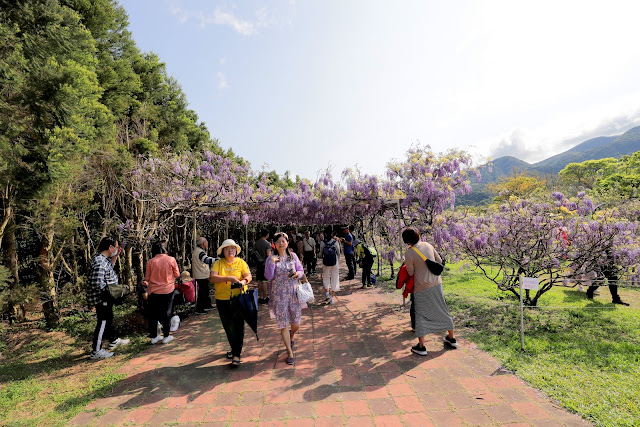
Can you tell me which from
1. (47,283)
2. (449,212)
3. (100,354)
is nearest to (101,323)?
(100,354)

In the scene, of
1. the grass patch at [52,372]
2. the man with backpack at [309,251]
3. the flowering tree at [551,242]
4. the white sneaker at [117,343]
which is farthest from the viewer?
the man with backpack at [309,251]

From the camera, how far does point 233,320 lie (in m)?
3.57

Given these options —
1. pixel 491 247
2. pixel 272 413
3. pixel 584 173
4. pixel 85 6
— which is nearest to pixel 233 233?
pixel 85 6

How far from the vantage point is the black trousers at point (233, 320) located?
11.6 ft

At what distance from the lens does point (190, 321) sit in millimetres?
5586

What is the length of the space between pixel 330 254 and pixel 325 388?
3.50 metres

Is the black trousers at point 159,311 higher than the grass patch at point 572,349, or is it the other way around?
the black trousers at point 159,311

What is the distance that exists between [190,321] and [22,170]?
137 inches

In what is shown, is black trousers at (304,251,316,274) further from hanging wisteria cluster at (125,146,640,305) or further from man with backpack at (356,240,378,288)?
man with backpack at (356,240,378,288)

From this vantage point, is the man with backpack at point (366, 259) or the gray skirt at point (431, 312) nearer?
the gray skirt at point (431, 312)

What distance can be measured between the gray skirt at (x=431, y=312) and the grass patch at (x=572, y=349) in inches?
28.9

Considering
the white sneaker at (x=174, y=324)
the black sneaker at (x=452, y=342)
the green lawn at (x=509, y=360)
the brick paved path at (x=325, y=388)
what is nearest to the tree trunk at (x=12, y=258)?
the green lawn at (x=509, y=360)

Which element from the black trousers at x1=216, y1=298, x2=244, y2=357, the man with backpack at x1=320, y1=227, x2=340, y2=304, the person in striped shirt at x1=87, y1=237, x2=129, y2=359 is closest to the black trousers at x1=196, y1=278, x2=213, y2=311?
the person in striped shirt at x1=87, y1=237, x2=129, y2=359

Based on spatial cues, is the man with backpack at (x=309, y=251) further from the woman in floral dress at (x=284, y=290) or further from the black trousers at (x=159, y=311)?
the woman in floral dress at (x=284, y=290)
